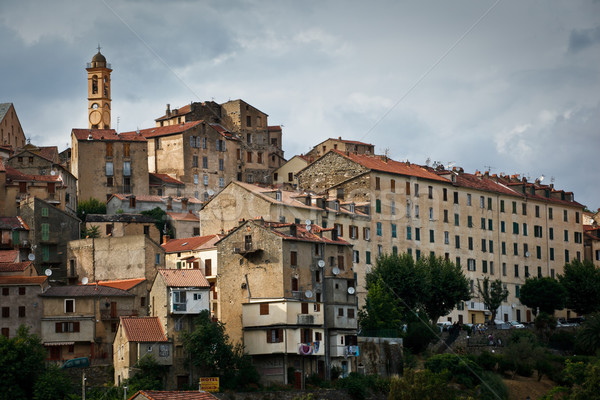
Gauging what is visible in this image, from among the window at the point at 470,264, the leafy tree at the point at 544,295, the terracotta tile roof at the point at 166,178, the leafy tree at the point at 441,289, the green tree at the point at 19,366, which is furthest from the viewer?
the terracotta tile roof at the point at 166,178

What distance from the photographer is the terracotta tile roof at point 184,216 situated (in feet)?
366

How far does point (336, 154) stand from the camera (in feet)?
362

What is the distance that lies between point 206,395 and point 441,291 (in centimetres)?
3788

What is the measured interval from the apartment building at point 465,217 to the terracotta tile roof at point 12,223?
2775 centimetres

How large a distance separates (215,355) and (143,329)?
16.4 ft

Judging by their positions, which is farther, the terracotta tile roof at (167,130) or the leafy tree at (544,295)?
the terracotta tile roof at (167,130)

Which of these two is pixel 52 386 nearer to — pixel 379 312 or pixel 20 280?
pixel 20 280

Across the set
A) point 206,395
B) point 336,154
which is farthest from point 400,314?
point 206,395

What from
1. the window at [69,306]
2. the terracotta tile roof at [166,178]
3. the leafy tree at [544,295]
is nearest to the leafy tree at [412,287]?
the leafy tree at [544,295]

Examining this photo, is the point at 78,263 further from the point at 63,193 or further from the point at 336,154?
the point at 336,154

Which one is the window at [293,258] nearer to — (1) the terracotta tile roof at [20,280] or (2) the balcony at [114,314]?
(2) the balcony at [114,314]

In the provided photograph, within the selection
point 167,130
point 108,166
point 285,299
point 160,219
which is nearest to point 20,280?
point 285,299

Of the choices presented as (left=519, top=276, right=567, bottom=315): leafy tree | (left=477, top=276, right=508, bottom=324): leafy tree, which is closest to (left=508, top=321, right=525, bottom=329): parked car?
(left=477, top=276, right=508, bottom=324): leafy tree

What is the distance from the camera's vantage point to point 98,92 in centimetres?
14400
